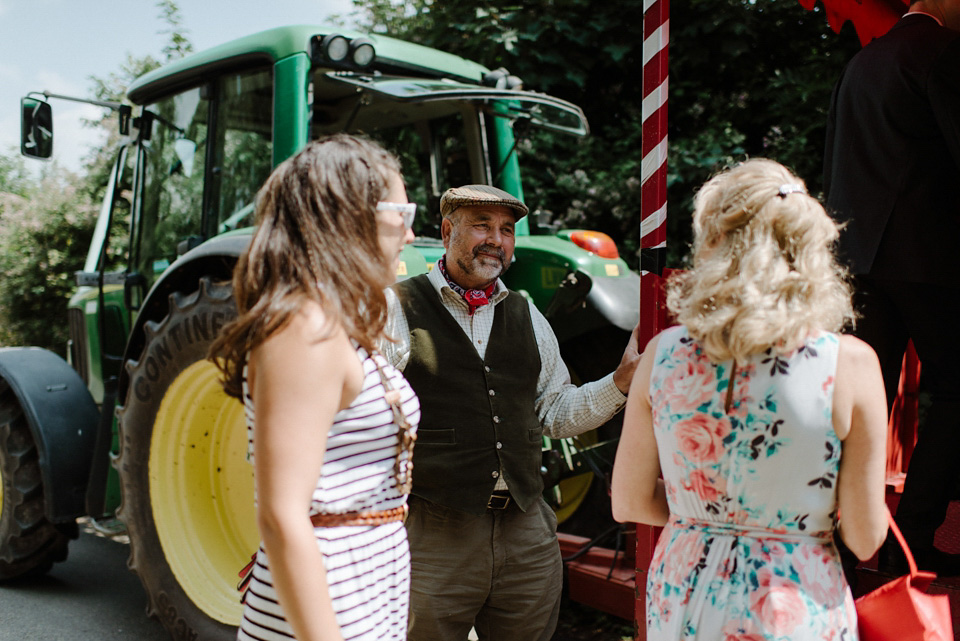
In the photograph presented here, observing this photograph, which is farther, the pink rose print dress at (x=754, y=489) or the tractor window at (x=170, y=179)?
the tractor window at (x=170, y=179)

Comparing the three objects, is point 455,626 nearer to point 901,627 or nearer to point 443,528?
point 443,528

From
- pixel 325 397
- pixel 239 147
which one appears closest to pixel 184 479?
pixel 239 147

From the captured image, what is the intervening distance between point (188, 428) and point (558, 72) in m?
4.61

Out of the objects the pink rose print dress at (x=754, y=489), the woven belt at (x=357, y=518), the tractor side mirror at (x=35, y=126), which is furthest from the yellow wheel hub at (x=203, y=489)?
the pink rose print dress at (x=754, y=489)

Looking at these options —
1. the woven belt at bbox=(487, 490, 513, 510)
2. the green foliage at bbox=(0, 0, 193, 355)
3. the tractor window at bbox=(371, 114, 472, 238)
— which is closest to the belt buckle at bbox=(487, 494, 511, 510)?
the woven belt at bbox=(487, 490, 513, 510)

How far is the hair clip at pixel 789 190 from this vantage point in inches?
51.6

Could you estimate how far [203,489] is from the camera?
324 cm

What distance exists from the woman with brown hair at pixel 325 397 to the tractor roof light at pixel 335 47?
6.28 feet

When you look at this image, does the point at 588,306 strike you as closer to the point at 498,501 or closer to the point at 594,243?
the point at 594,243

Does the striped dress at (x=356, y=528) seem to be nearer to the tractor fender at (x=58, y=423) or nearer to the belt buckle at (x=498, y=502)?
the belt buckle at (x=498, y=502)

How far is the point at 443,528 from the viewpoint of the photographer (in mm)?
2141

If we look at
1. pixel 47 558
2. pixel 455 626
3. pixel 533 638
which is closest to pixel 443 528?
pixel 455 626

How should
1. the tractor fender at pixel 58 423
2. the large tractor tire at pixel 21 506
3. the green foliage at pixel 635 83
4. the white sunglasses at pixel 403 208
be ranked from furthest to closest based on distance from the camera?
the green foliage at pixel 635 83 → the large tractor tire at pixel 21 506 → the tractor fender at pixel 58 423 → the white sunglasses at pixel 403 208

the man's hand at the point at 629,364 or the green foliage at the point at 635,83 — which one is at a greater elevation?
the green foliage at the point at 635,83
